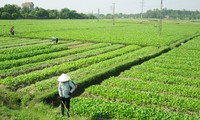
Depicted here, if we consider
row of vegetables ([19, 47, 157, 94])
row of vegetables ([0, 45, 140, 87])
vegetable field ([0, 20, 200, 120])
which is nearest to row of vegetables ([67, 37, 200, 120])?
vegetable field ([0, 20, 200, 120])

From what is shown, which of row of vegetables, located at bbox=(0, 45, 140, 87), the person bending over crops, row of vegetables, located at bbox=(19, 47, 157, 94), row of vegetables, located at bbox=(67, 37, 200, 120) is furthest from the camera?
row of vegetables, located at bbox=(0, 45, 140, 87)

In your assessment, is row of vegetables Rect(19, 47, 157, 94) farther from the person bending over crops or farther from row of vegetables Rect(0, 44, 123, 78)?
the person bending over crops

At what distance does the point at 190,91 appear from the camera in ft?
58.3

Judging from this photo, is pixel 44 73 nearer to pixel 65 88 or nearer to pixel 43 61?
pixel 43 61

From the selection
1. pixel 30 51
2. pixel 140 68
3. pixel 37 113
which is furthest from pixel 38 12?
pixel 37 113

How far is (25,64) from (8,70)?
300 centimetres

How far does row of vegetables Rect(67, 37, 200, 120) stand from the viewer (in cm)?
1366

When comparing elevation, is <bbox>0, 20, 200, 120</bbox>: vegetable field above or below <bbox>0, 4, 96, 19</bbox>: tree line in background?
below

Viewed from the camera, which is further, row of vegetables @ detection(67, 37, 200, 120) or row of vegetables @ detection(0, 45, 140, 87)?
row of vegetables @ detection(0, 45, 140, 87)

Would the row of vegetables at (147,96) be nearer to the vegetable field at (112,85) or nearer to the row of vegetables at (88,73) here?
the vegetable field at (112,85)

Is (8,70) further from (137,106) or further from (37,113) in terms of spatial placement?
(137,106)

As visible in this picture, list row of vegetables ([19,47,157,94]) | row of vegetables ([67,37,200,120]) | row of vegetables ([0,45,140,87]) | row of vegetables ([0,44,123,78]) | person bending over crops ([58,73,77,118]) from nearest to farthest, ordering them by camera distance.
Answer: person bending over crops ([58,73,77,118]) → row of vegetables ([67,37,200,120]) → row of vegetables ([19,47,157,94]) → row of vegetables ([0,45,140,87]) → row of vegetables ([0,44,123,78])

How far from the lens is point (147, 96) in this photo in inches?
642

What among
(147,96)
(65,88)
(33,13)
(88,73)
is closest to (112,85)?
(88,73)
